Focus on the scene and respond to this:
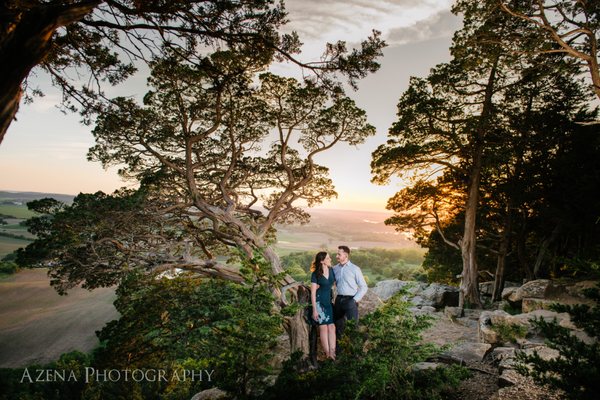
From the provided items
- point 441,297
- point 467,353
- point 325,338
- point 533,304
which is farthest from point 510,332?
point 441,297

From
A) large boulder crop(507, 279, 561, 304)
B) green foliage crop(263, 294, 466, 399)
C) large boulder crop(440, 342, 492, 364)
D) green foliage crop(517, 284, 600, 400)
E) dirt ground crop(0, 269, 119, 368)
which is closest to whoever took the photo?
green foliage crop(517, 284, 600, 400)

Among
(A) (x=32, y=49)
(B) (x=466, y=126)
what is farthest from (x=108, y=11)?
(B) (x=466, y=126)

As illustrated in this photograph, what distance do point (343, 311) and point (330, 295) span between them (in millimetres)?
399

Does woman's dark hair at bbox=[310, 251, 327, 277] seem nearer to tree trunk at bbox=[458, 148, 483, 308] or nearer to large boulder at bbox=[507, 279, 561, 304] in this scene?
large boulder at bbox=[507, 279, 561, 304]

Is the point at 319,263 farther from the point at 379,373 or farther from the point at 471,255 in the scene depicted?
the point at 471,255

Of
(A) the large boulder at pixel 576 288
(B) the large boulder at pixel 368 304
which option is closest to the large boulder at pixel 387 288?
(B) the large boulder at pixel 368 304

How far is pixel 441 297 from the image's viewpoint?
1309cm

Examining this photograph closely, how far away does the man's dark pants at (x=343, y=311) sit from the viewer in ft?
15.3

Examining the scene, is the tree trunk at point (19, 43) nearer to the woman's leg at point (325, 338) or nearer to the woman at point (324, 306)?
the woman at point (324, 306)

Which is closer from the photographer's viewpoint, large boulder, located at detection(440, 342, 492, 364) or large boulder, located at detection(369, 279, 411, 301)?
large boulder, located at detection(440, 342, 492, 364)

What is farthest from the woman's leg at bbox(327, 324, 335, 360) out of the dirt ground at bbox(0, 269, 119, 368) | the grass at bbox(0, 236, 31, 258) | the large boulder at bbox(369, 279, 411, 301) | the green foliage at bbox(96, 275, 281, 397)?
the grass at bbox(0, 236, 31, 258)

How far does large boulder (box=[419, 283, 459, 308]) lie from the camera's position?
42.6 ft

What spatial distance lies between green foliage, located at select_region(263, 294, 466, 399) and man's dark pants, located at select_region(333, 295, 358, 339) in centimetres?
131

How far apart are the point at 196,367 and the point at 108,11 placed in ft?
16.5
